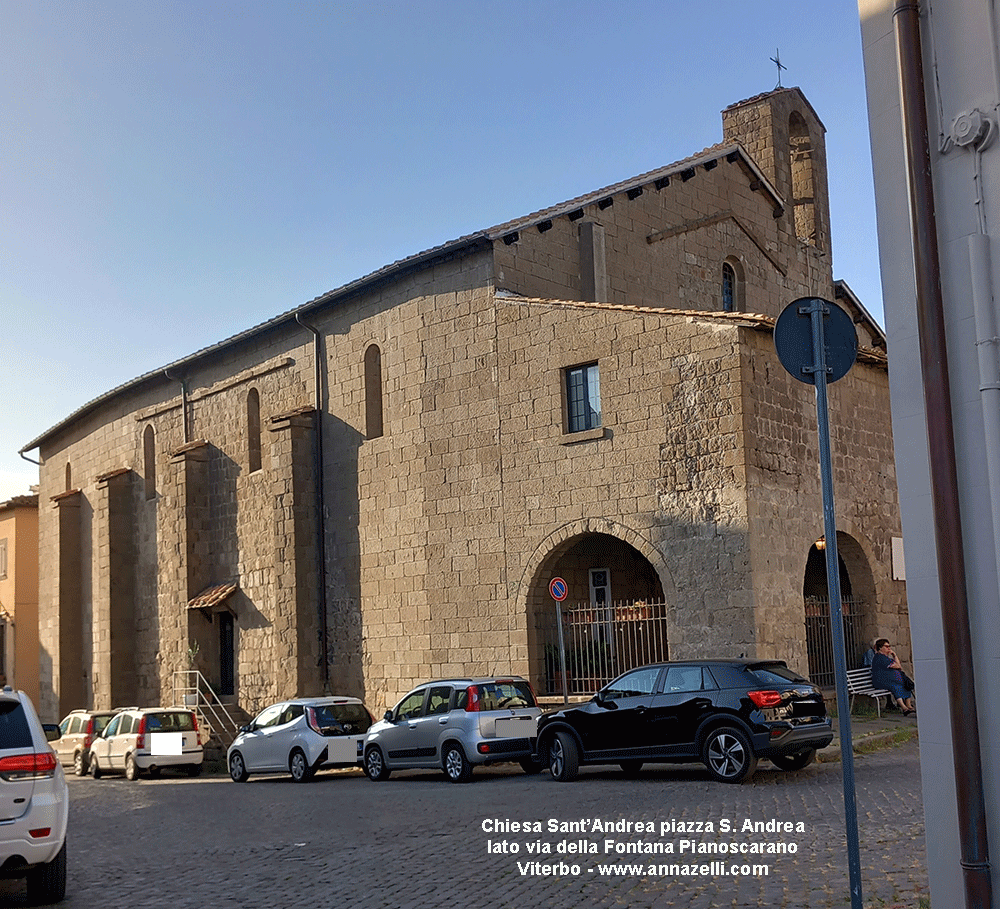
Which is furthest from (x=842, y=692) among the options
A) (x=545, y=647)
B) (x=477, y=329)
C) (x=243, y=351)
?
(x=243, y=351)

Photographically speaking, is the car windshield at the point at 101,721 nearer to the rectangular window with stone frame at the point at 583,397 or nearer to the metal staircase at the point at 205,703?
the metal staircase at the point at 205,703

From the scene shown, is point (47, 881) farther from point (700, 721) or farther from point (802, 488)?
point (802, 488)

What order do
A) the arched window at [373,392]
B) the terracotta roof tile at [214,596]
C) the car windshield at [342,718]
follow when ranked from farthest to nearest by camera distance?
the terracotta roof tile at [214,596]
the arched window at [373,392]
the car windshield at [342,718]

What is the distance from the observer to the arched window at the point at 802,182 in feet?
96.7

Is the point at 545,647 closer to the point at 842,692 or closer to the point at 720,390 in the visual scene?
the point at 720,390

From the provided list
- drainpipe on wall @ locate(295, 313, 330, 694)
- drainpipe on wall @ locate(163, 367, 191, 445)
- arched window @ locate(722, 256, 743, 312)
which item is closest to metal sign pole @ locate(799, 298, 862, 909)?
drainpipe on wall @ locate(295, 313, 330, 694)

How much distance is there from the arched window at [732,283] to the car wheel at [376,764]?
44.2 feet

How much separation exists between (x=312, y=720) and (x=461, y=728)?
10.8ft

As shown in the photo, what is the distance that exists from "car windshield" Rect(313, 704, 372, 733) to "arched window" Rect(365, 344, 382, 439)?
7137 mm

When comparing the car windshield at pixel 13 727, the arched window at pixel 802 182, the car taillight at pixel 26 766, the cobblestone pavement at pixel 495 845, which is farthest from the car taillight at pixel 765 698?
the arched window at pixel 802 182

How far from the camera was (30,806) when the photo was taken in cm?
849

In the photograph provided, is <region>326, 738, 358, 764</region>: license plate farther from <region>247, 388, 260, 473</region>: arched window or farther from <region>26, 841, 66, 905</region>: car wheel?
<region>247, 388, 260, 473</region>: arched window

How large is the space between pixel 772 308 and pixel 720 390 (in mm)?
10293

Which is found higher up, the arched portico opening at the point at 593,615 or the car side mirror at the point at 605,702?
the arched portico opening at the point at 593,615
